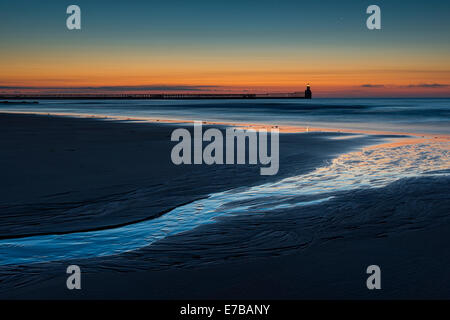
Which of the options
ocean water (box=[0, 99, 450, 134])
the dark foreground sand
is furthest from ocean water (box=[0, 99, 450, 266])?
ocean water (box=[0, 99, 450, 134])

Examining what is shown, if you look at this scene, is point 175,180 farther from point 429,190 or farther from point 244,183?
point 429,190

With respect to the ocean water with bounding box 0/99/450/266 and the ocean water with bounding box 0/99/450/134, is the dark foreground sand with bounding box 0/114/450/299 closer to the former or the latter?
the ocean water with bounding box 0/99/450/266

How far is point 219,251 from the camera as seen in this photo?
14.0 ft

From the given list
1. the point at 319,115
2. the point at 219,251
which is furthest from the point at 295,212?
the point at 319,115

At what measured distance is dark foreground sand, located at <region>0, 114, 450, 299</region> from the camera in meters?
3.38

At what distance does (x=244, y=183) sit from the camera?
24.9ft

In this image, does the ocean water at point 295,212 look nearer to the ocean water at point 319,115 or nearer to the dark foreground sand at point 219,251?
the dark foreground sand at point 219,251

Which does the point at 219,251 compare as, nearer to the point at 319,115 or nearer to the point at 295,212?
the point at 295,212

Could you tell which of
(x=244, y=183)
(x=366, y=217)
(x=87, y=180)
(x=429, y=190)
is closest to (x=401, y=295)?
(x=366, y=217)

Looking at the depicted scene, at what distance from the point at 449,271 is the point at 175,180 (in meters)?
5.04

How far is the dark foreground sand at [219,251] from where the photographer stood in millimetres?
3381

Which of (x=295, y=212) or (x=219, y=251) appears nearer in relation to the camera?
(x=219, y=251)

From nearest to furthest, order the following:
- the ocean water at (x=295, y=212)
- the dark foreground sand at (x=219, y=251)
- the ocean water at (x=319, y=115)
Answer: the dark foreground sand at (x=219, y=251)
the ocean water at (x=295, y=212)
the ocean water at (x=319, y=115)

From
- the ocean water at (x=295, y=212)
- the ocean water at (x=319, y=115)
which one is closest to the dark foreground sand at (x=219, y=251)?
the ocean water at (x=295, y=212)
